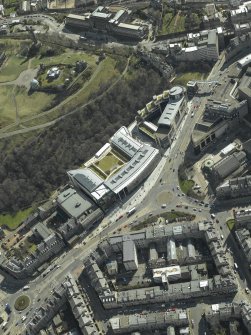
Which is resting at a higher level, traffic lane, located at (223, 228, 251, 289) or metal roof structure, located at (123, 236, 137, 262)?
metal roof structure, located at (123, 236, 137, 262)

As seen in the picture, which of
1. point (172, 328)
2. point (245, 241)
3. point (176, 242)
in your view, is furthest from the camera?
point (176, 242)

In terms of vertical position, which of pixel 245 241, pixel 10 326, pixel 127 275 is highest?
pixel 245 241

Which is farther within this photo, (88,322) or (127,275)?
(127,275)

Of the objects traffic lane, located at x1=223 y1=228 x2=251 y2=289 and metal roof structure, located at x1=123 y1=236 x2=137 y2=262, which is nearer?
traffic lane, located at x1=223 y1=228 x2=251 y2=289

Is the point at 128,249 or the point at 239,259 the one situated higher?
the point at 128,249

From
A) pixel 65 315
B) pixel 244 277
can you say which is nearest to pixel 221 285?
pixel 244 277

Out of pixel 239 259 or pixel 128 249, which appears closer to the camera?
pixel 239 259

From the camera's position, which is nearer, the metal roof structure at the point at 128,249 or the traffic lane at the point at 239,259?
the traffic lane at the point at 239,259

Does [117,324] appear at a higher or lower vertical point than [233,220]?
lower

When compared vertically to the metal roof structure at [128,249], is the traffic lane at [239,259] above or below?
below

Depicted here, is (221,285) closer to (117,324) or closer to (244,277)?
(244,277)

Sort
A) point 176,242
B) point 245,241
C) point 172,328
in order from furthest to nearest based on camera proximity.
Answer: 1. point 176,242
2. point 245,241
3. point 172,328
